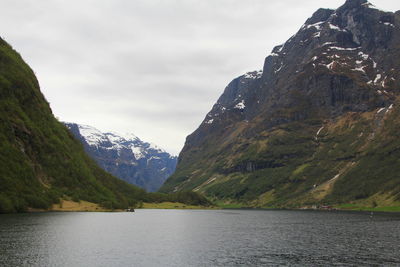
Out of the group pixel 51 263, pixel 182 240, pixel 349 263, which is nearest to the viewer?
pixel 51 263

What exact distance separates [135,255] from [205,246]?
2346 cm

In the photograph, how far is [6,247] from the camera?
9094 cm

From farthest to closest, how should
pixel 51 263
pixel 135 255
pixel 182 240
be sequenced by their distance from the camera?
pixel 182 240
pixel 135 255
pixel 51 263

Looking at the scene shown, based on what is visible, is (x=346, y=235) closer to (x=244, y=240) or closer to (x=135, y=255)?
(x=244, y=240)

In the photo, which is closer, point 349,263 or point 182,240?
point 349,263

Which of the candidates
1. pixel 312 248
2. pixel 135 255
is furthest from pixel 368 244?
pixel 135 255

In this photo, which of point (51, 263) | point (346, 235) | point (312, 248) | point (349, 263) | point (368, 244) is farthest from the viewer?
point (346, 235)

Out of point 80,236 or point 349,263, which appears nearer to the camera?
point 349,263

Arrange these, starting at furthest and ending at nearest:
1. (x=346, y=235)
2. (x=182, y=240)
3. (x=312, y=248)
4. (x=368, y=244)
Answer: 1. (x=346, y=235)
2. (x=182, y=240)
3. (x=368, y=244)
4. (x=312, y=248)

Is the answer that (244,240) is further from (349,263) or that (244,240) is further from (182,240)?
(349,263)

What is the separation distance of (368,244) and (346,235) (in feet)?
83.4

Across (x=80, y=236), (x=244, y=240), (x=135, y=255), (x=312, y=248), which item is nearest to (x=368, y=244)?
(x=312, y=248)

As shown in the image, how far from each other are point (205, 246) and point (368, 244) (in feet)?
145

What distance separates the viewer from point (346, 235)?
13750cm
